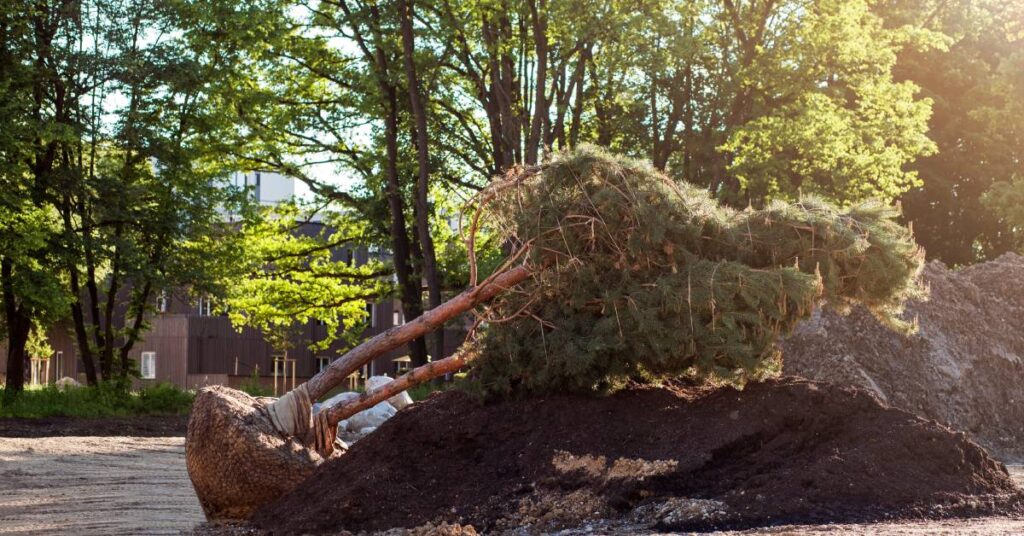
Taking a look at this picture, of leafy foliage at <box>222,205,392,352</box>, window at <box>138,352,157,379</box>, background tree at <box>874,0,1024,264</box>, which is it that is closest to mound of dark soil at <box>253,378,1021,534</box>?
leafy foliage at <box>222,205,392,352</box>

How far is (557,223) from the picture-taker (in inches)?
305

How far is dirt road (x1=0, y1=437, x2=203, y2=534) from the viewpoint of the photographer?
26.9 feet

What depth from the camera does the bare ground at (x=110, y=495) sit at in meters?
6.02

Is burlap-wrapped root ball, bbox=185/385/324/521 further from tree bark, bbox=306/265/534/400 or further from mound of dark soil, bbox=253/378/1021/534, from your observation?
tree bark, bbox=306/265/534/400

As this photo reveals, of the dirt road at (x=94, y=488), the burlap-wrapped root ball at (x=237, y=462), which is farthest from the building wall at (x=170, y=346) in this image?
the burlap-wrapped root ball at (x=237, y=462)

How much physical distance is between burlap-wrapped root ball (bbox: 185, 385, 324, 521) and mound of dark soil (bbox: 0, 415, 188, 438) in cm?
948

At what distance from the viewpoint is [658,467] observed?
22.5ft

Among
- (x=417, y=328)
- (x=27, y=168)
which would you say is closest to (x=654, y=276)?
(x=417, y=328)

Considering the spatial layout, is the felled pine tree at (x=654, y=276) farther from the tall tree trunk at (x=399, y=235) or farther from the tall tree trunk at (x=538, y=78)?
the tall tree trunk at (x=399, y=235)

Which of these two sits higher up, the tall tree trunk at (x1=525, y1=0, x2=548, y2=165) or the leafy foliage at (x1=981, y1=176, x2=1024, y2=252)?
the tall tree trunk at (x1=525, y1=0, x2=548, y2=165)

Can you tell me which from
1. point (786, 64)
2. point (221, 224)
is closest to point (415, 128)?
point (221, 224)

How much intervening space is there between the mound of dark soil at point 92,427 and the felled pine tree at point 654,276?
11.0 meters

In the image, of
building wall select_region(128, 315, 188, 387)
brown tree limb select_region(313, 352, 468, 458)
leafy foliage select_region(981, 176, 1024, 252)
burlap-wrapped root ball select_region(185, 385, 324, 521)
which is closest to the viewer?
burlap-wrapped root ball select_region(185, 385, 324, 521)

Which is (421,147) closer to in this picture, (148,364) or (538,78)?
(538,78)
